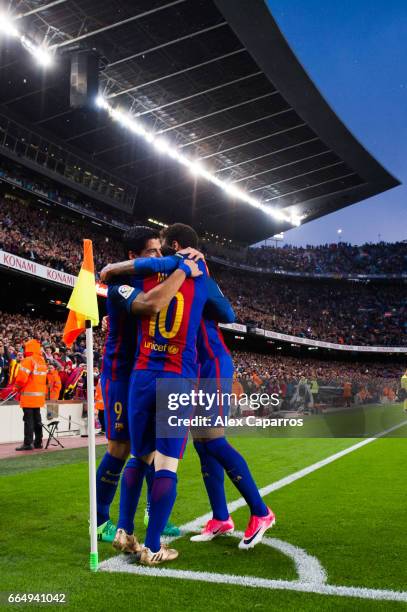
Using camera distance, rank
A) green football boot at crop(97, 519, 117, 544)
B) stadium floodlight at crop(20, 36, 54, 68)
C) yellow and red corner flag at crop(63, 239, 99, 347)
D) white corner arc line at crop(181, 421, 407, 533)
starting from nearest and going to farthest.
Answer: yellow and red corner flag at crop(63, 239, 99, 347) → green football boot at crop(97, 519, 117, 544) → white corner arc line at crop(181, 421, 407, 533) → stadium floodlight at crop(20, 36, 54, 68)

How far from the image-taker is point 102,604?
272 centimetres

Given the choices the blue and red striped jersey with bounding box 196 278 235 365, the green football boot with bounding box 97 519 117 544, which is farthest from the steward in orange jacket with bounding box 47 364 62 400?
the blue and red striped jersey with bounding box 196 278 235 365

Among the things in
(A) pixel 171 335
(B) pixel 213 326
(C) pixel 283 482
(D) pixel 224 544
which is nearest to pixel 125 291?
(A) pixel 171 335

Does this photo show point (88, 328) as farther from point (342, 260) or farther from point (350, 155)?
point (342, 260)

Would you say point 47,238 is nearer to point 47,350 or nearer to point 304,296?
point 47,350

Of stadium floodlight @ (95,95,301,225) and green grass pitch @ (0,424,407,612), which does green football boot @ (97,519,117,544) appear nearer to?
green grass pitch @ (0,424,407,612)

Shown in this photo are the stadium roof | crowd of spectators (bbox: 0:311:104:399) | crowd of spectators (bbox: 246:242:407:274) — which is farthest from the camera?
crowd of spectators (bbox: 246:242:407:274)

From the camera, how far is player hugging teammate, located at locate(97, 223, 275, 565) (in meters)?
3.45

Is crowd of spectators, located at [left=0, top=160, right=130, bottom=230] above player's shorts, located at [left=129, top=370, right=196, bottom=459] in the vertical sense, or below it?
above

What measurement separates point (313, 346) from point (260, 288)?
6.79 m

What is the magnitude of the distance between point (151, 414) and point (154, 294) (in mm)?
730

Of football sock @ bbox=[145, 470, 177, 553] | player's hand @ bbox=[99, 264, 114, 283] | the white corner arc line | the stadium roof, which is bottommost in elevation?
the white corner arc line

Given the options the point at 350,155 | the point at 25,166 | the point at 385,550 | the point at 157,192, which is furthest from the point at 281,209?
the point at 385,550

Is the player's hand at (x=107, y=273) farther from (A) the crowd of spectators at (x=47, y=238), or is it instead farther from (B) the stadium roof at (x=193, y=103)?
(B) the stadium roof at (x=193, y=103)
